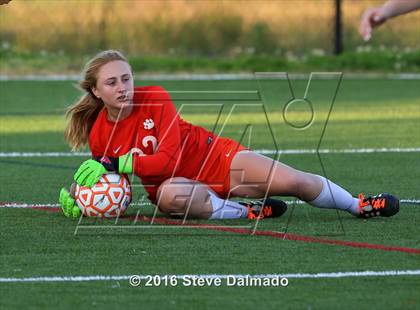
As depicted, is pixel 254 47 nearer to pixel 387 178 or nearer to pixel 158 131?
pixel 387 178

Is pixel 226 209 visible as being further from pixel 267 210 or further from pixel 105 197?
pixel 105 197

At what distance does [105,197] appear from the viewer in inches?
301

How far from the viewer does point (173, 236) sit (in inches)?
280

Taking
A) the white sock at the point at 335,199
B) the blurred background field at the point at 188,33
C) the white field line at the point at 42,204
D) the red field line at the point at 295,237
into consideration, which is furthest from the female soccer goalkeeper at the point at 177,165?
the blurred background field at the point at 188,33

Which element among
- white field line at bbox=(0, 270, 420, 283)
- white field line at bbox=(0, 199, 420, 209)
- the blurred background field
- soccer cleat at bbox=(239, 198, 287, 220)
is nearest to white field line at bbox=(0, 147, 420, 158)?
white field line at bbox=(0, 199, 420, 209)

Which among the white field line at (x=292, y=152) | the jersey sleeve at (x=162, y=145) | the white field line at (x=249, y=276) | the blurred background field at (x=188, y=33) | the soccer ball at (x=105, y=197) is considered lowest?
the blurred background field at (x=188, y=33)

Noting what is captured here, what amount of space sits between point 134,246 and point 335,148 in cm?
527

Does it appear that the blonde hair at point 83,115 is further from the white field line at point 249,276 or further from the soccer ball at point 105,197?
the white field line at point 249,276

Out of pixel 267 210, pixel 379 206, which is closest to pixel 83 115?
pixel 267 210

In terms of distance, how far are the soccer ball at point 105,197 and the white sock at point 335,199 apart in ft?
4.03

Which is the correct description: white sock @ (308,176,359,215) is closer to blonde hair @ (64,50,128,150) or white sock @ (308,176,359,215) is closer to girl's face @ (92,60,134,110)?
girl's face @ (92,60,134,110)

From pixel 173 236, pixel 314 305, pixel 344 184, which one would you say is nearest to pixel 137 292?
pixel 314 305

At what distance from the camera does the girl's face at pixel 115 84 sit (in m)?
7.68

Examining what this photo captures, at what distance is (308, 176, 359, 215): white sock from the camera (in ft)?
25.3
